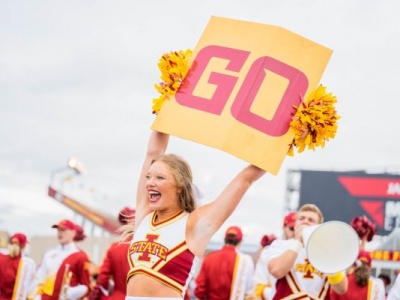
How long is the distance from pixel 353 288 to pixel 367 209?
729 inches

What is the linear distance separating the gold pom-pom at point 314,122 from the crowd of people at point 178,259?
0.25 m

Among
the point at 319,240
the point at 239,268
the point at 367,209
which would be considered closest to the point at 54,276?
the point at 239,268

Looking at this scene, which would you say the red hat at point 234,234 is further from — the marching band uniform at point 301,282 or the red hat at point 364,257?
the marching band uniform at point 301,282

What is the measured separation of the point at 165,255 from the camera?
13.0 ft

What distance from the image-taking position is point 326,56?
4105 millimetres

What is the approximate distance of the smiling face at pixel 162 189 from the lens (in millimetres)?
4125

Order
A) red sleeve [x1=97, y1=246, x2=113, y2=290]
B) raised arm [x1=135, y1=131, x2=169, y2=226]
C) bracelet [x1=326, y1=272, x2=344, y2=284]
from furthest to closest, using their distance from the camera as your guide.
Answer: red sleeve [x1=97, y1=246, x2=113, y2=290], bracelet [x1=326, y1=272, x2=344, y2=284], raised arm [x1=135, y1=131, x2=169, y2=226]

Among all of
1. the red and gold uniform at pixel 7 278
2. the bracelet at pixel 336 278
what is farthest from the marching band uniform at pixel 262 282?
the red and gold uniform at pixel 7 278

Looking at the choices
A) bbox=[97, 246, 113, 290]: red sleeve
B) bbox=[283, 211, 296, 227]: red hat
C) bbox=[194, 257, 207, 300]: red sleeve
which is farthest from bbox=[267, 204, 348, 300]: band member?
bbox=[194, 257, 207, 300]: red sleeve

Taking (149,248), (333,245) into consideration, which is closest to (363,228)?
(333,245)

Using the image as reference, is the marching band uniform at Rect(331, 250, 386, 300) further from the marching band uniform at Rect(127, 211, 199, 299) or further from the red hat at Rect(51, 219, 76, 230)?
the marching band uniform at Rect(127, 211, 199, 299)

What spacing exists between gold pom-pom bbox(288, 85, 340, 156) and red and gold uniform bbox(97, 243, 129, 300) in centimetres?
419

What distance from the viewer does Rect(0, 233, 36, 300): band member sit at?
1003 centimetres

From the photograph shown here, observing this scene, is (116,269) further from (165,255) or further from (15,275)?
(165,255)
